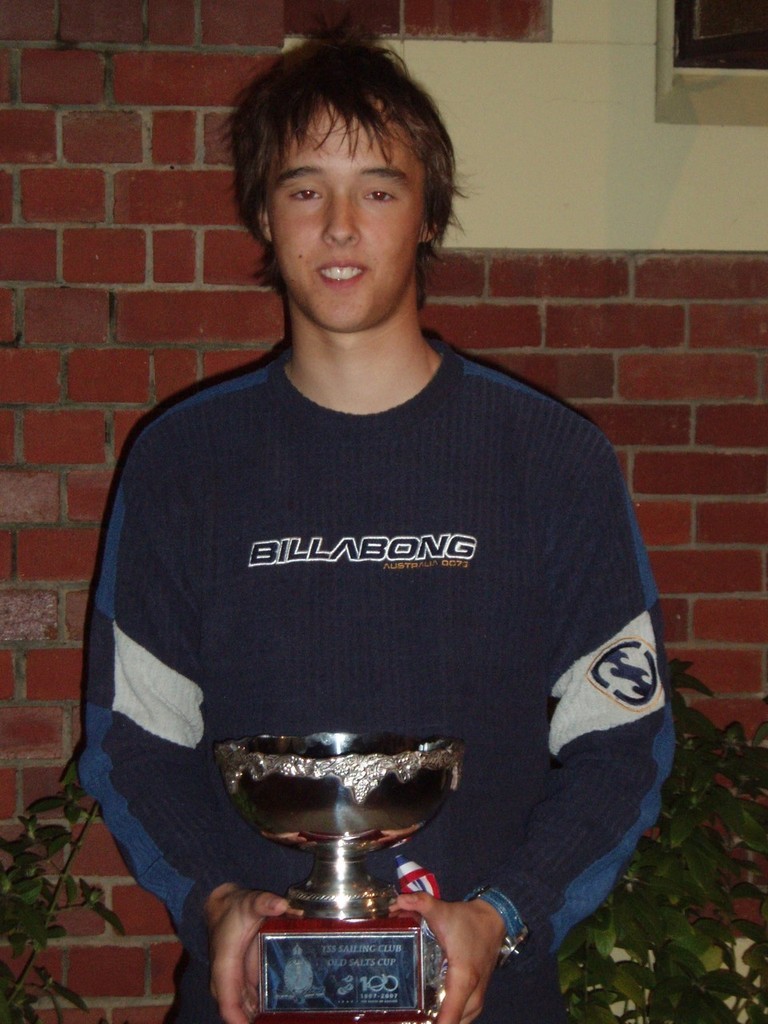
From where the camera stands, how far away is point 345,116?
170 centimetres

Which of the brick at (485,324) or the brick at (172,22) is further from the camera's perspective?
the brick at (485,324)

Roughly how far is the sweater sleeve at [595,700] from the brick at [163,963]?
122 cm

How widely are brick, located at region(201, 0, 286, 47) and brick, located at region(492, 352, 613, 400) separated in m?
0.81

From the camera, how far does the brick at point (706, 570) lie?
262 cm

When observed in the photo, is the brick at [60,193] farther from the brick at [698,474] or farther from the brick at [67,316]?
the brick at [698,474]

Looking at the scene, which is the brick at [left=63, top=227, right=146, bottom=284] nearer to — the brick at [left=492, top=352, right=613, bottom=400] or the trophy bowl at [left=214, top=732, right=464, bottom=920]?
the brick at [left=492, top=352, right=613, bottom=400]

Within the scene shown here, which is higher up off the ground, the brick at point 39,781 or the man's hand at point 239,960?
the man's hand at point 239,960

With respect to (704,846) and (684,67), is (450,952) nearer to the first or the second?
(704,846)

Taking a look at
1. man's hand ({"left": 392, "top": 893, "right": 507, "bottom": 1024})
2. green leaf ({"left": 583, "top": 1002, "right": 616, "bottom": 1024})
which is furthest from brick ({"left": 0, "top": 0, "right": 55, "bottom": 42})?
green leaf ({"left": 583, "top": 1002, "right": 616, "bottom": 1024})

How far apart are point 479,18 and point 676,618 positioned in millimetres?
1355

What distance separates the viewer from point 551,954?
1595mm

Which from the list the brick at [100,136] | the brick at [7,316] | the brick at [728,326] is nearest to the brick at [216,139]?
the brick at [100,136]

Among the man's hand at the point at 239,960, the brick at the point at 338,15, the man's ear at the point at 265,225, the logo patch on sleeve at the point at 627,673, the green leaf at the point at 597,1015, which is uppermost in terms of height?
the brick at the point at 338,15

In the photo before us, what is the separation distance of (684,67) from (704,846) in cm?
159
